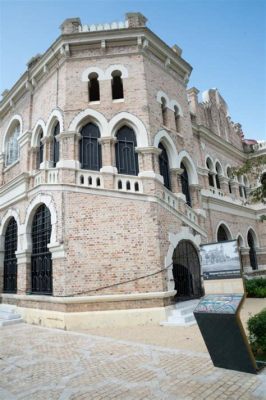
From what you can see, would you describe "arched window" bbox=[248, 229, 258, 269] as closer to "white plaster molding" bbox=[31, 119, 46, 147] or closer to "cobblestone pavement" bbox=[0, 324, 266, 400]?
"white plaster molding" bbox=[31, 119, 46, 147]

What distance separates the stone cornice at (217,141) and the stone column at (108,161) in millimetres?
8424

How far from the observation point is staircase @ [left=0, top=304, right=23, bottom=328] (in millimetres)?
10978

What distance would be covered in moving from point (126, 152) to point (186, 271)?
224 inches

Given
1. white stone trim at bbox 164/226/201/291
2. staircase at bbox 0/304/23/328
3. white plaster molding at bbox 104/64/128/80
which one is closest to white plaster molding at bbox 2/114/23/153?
white plaster molding at bbox 104/64/128/80

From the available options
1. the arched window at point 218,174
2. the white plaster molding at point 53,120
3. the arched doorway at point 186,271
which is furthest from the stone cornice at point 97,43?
the arched doorway at point 186,271

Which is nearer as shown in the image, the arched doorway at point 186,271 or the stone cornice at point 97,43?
the arched doorway at point 186,271

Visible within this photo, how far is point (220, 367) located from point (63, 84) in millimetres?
11580

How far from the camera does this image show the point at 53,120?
1282 cm

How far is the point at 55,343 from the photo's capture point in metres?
7.64

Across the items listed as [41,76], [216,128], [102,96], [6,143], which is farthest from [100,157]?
[216,128]

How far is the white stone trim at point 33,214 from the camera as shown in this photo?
34.6 feet

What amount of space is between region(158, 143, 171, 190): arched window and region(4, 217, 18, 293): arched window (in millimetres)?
7386

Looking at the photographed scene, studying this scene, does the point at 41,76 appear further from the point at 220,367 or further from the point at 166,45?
the point at 220,367

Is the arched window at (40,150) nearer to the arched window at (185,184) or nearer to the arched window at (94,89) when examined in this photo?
the arched window at (94,89)
